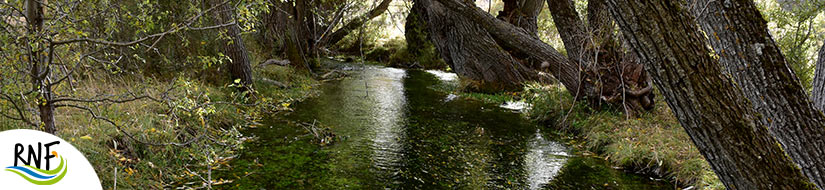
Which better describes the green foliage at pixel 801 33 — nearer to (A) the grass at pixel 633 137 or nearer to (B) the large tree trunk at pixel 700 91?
(A) the grass at pixel 633 137

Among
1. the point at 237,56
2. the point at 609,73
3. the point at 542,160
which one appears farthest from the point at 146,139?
the point at 609,73

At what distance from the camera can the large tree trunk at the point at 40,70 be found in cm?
321

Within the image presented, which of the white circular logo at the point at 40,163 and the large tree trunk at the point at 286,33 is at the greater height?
the large tree trunk at the point at 286,33

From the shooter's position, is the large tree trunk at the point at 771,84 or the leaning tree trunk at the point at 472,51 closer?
the large tree trunk at the point at 771,84

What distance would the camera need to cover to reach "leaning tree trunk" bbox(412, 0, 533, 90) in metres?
9.75

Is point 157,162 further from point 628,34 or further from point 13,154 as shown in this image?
point 628,34

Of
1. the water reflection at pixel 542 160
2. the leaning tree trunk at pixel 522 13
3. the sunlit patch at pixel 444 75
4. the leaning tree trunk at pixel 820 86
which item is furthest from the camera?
the sunlit patch at pixel 444 75

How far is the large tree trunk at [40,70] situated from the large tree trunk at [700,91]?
3100 millimetres

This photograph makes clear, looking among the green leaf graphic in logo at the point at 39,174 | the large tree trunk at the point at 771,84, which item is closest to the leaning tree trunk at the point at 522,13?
Result: the large tree trunk at the point at 771,84

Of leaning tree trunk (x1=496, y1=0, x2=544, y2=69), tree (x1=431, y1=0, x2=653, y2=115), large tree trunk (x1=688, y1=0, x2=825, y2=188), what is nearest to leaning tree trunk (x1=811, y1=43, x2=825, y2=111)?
large tree trunk (x1=688, y1=0, x2=825, y2=188)

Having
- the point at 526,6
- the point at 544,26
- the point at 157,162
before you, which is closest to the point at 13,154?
the point at 157,162

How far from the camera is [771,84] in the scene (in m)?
2.90

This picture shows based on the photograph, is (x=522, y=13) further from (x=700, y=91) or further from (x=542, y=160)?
(x=700, y=91)

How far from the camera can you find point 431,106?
9469mm
